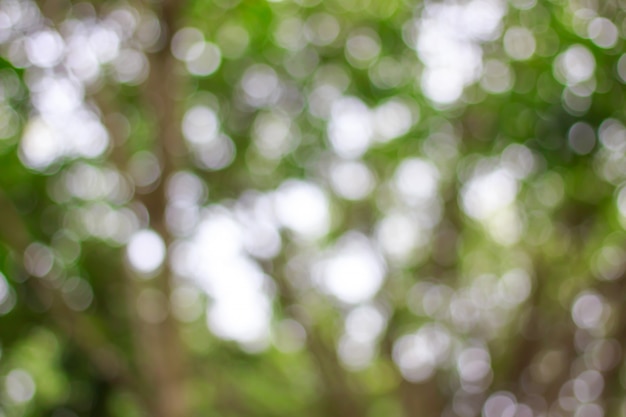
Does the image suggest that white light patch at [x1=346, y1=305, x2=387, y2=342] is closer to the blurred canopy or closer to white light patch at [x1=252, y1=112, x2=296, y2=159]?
the blurred canopy

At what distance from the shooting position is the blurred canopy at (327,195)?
5.85 metres

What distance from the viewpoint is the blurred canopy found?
19.2 ft

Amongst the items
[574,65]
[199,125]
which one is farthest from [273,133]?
[574,65]

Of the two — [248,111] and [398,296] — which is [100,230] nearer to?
[248,111]

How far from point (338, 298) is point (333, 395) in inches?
39.1

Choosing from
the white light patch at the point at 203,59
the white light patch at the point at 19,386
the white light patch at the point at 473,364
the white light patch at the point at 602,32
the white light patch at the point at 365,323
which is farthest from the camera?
the white light patch at the point at 365,323

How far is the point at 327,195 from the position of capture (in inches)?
292

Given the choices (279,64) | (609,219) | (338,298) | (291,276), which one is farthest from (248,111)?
(609,219)

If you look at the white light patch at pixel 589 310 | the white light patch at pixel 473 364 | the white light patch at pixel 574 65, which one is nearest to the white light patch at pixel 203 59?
the white light patch at pixel 574 65

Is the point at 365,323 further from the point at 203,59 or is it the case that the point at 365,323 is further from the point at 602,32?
the point at 602,32

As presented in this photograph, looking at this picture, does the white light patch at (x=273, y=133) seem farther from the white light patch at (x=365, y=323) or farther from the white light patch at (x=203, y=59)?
the white light patch at (x=365, y=323)

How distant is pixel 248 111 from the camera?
6.92 meters

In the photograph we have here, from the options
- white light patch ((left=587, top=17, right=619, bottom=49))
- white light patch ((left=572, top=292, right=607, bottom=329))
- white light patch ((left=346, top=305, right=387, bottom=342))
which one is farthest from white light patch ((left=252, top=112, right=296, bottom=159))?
white light patch ((left=572, top=292, right=607, bottom=329))

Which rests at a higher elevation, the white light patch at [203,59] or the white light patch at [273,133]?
the white light patch at [203,59]
